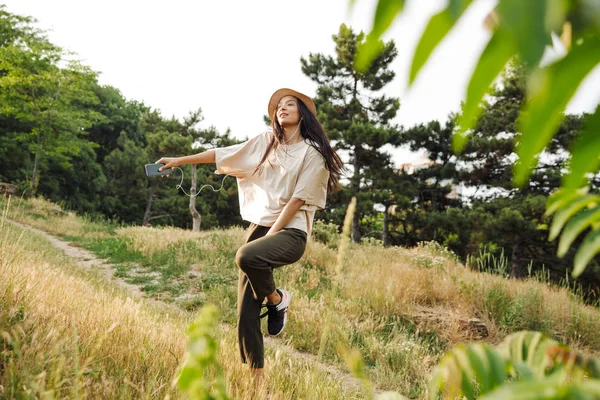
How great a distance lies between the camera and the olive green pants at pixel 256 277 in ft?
8.75

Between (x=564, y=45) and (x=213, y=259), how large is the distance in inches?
339

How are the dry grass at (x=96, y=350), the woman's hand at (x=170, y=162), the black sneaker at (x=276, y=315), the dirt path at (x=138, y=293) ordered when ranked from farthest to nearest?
the dirt path at (x=138, y=293) < the woman's hand at (x=170, y=162) < the black sneaker at (x=276, y=315) < the dry grass at (x=96, y=350)

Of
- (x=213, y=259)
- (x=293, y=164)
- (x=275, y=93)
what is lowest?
(x=213, y=259)

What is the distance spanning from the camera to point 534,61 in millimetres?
291

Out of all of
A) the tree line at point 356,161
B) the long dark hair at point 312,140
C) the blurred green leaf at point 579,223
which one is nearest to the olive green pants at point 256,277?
the long dark hair at point 312,140

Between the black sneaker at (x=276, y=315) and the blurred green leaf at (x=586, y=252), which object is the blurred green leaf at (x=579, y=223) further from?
the black sneaker at (x=276, y=315)

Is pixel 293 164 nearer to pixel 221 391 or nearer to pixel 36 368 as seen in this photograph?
pixel 36 368

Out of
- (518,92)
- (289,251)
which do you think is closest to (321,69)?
(518,92)

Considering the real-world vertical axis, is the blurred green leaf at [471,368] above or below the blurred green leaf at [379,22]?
below

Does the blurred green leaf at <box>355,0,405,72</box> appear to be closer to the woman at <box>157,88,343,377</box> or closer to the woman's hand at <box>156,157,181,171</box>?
the woman at <box>157,88,343,377</box>

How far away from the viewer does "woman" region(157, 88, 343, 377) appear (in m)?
2.72

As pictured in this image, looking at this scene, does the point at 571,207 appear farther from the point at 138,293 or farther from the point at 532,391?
the point at 138,293

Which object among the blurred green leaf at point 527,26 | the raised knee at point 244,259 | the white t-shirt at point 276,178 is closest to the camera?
the blurred green leaf at point 527,26

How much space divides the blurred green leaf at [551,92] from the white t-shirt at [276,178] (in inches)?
102
